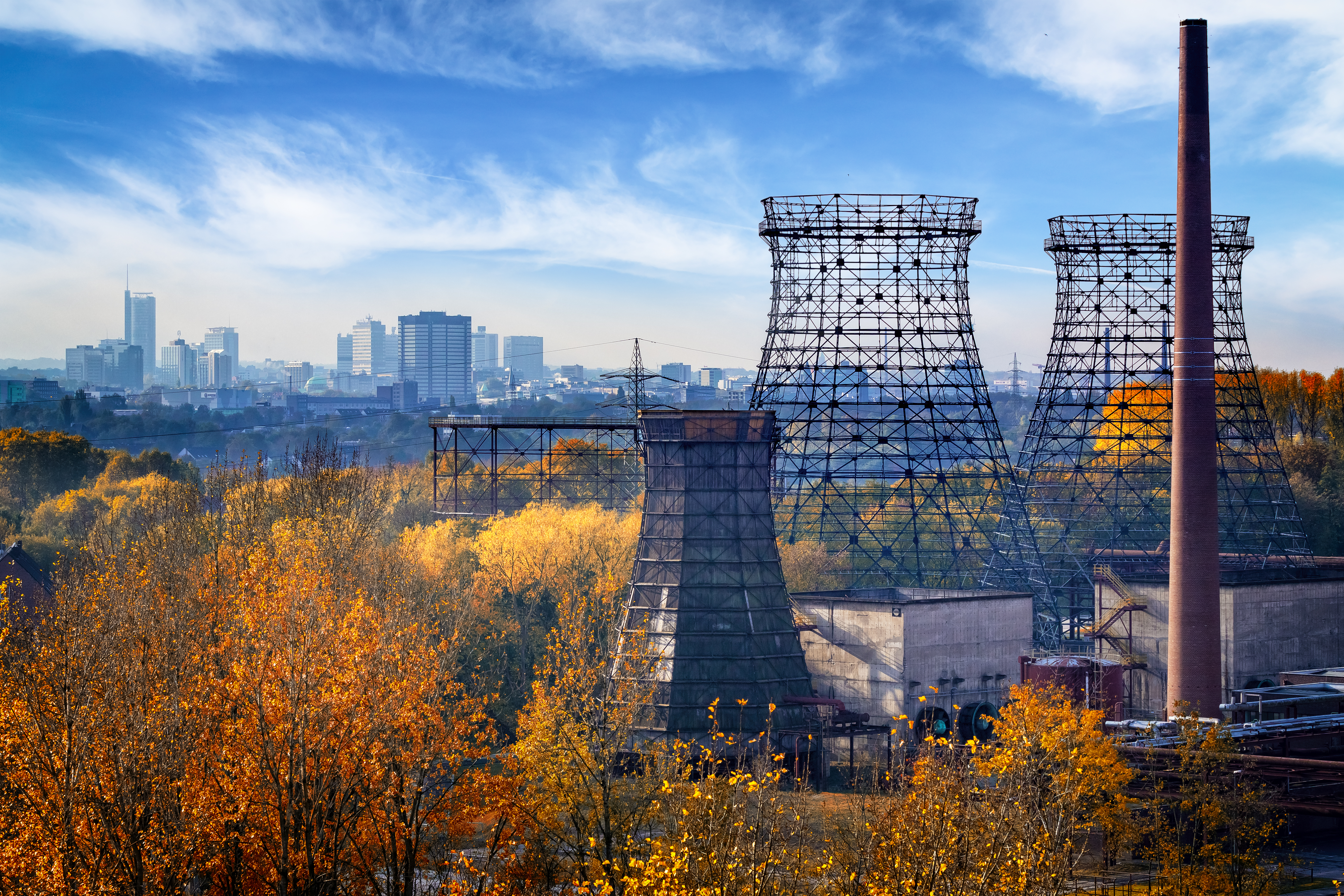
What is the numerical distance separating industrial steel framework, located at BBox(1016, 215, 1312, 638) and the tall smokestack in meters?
22.8

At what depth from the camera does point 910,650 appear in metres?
48.3

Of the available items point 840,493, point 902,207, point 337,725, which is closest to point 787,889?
point 337,725

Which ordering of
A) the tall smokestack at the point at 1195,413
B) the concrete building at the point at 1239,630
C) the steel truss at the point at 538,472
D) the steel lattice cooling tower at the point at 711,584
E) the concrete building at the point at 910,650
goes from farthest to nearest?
the steel truss at the point at 538,472, the concrete building at the point at 1239,630, the concrete building at the point at 910,650, the steel lattice cooling tower at the point at 711,584, the tall smokestack at the point at 1195,413

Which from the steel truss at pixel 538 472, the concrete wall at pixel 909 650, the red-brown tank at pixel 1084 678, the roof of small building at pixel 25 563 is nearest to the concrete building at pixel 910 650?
the concrete wall at pixel 909 650

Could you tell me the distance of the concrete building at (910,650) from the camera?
48.3 meters

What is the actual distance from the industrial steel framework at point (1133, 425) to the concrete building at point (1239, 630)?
368 inches

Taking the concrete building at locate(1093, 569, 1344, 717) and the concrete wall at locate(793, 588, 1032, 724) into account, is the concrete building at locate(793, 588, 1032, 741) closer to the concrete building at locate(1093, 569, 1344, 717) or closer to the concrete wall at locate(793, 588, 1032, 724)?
the concrete wall at locate(793, 588, 1032, 724)

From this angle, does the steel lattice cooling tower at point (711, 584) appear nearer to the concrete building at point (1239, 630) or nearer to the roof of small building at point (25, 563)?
the concrete building at point (1239, 630)

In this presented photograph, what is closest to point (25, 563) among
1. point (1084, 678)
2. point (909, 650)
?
point (909, 650)

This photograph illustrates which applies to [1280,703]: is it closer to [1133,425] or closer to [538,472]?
[1133,425]

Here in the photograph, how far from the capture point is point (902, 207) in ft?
205

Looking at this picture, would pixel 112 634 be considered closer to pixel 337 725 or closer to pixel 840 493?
pixel 337 725

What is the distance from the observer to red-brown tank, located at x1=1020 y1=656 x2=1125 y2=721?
1880 inches

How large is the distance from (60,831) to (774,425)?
2929 centimetres
